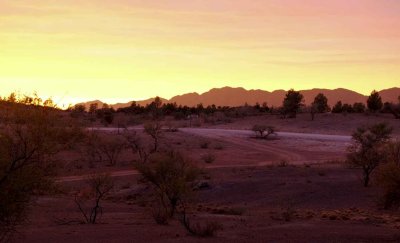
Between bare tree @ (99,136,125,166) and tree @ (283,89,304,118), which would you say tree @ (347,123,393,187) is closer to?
bare tree @ (99,136,125,166)

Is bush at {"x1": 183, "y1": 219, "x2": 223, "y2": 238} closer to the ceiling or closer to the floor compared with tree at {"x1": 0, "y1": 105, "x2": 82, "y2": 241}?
closer to the floor

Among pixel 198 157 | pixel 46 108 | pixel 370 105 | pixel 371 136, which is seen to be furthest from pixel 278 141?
pixel 46 108

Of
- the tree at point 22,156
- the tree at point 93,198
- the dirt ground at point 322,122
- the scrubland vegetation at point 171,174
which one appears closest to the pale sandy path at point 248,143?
the scrubland vegetation at point 171,174

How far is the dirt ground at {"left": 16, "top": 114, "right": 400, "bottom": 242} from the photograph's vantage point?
21703mm

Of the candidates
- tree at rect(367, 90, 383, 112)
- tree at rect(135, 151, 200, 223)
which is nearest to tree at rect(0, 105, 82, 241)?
tree at rect(135, 151, 200, 223)

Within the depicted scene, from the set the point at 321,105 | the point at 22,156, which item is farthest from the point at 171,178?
the point at 321,105

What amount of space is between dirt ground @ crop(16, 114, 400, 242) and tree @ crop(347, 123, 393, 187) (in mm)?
1174

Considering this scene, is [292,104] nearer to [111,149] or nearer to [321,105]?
[321,105]

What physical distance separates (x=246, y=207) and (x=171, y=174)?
592cm

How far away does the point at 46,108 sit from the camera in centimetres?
1741

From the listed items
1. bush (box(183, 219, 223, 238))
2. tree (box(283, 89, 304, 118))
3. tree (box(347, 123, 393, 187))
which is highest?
tree (box(283, 89, 304, 118))

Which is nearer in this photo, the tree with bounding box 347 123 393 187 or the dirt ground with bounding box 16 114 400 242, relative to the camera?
the dirt ground with bounding box 16 114 400 242

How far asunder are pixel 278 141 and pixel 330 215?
43.5 metres

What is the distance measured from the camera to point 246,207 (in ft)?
104
